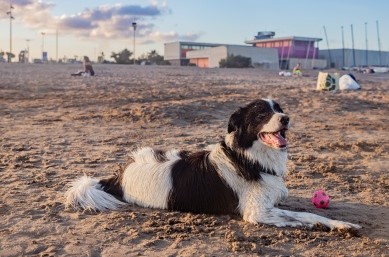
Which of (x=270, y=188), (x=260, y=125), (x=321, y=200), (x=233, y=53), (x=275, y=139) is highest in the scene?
(x=233, y=53)

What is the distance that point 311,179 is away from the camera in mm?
6664

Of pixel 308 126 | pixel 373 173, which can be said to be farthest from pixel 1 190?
pixel 308 126

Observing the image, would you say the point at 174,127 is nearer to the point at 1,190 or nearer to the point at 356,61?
the point at 1,190

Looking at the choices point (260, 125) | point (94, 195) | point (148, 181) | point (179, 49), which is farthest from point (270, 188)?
point (179, 49)

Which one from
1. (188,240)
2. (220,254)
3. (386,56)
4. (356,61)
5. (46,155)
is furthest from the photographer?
(386,56)

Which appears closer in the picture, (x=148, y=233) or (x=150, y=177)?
(x=148, y=233)

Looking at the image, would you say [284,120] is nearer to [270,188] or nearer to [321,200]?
[270,188]

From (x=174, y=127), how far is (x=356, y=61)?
95.8 meters

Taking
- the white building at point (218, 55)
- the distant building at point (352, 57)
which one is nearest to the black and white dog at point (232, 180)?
the white building at point (218, 55)

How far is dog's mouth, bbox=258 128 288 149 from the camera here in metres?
4.81

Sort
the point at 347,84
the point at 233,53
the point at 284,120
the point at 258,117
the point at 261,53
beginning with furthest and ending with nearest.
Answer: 1. the point at 261,53
2. the point at 233,53
3. the point at 347,84
4. the point at 258,117
5. the point at 284,120

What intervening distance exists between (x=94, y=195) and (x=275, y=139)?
6.60 ft

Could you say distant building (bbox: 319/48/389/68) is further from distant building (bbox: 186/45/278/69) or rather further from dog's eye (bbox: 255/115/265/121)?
dog's eye (bbox: 255/115/265/121)

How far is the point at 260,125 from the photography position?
489 centimetres
